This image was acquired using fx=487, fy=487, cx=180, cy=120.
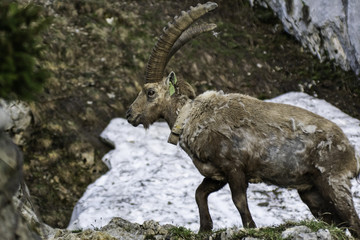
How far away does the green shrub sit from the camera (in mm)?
3775

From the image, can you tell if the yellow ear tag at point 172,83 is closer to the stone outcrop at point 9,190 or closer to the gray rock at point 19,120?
the stone outcrop at point 9,190

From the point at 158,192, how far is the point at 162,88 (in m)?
4.14

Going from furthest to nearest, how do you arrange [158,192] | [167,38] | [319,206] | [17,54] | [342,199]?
[158,192] → [167,38] → [319,206] → [342,199] → [17,54]

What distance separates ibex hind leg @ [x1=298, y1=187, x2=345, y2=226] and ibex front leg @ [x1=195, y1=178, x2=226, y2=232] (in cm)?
144

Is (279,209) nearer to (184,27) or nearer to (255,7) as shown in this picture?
(184,27)

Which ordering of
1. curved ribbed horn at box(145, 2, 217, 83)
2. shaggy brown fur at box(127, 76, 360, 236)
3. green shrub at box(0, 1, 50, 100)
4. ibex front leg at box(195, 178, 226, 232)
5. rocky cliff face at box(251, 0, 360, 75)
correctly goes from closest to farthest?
green shrub at box(0, 1, 50, 100), shaggy brown fur at box(127, 76, 360, 236), ibex front leg at box(195, 178, 226, 232), curved ribbed horn at box(145, 2, 217, 83), rocky cliff face at box(251, 0, 360, 75)

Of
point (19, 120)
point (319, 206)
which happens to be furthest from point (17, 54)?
point (19, 120)

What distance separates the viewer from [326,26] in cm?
1666

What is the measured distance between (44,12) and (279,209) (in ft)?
33.6

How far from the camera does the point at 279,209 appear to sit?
38.3ft

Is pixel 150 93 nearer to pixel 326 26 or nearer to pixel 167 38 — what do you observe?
pixel 167 38

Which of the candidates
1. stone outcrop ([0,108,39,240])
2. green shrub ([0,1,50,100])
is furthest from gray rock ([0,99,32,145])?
green shrub ([0,1,50,100])

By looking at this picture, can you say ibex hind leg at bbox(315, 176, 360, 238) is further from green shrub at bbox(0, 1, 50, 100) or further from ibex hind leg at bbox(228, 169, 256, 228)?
green shrub at bbox(0, 1, 50, 100)

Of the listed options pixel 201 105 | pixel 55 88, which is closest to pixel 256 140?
pixel 201 105
